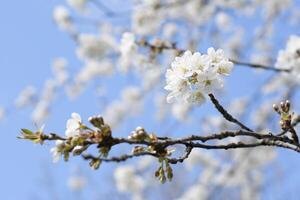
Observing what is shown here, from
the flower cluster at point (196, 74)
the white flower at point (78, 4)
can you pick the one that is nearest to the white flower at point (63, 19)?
the white flower at point (78, 4)

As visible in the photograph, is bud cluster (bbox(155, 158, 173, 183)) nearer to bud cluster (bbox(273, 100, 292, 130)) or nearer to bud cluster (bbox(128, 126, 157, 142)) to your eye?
bud cluster (bbox(128, 126, 157, 142))

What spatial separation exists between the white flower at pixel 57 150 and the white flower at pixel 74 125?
0.02 m

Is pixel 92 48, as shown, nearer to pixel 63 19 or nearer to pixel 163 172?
pixel 63 19

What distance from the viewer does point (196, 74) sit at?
1354mm

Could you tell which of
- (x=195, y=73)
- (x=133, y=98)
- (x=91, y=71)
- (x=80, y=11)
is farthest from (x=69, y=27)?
(x=195, y=73)

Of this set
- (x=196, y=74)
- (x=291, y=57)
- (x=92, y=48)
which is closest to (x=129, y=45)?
(x=291, y=57)

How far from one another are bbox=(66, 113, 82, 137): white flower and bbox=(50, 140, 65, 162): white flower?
0.9 inches

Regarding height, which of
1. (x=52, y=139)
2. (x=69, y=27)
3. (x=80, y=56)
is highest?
(x=69, y=27)

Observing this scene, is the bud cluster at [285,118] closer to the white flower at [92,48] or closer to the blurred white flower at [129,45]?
the blurred white flower at [129,45]

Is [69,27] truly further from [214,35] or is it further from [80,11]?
[214,35]

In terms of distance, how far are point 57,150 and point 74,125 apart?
0.07 meters

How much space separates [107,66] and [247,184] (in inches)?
88.7

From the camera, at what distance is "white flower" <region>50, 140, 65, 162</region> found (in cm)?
126

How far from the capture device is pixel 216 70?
4.45ft
